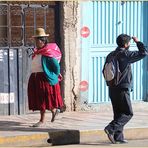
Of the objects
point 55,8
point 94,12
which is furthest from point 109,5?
point 55,8

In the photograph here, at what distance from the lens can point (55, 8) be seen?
11664 mm

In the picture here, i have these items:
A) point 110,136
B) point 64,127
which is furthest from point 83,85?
point 110,136

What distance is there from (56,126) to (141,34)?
3326mm

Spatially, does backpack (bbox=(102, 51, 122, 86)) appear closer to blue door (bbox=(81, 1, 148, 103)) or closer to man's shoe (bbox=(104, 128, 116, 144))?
man's shoe (bbox=(104, 128, 116, 144))

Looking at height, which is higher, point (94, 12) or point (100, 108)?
point (94, 12)

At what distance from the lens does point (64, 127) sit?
9.91m

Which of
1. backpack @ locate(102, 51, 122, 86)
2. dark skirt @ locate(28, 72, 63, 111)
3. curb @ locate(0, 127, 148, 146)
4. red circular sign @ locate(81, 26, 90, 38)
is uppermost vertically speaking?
red circular sign @ locate(81, 26, 90, 38)

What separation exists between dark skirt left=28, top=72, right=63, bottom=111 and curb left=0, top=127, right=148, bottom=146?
62 centimetres

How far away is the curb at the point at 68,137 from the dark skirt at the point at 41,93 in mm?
619

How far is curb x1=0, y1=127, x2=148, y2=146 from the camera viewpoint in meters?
9.12

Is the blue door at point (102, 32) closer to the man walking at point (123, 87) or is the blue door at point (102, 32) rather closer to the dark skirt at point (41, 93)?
the dark skirt at point (41, 93)

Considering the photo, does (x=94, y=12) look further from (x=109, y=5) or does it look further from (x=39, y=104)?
(x=39, y=104)

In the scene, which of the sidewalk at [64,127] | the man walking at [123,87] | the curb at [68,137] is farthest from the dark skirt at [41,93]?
the man walking at [123,87]

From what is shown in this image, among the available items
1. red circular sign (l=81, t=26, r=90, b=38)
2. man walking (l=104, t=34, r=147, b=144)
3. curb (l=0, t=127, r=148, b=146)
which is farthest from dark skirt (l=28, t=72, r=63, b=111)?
red circular sign (l=81, t=26, r=90, b=38)
